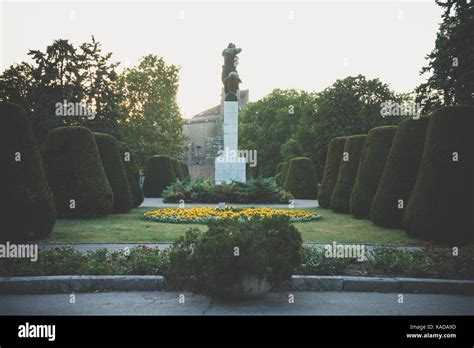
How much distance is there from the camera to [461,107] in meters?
11.8

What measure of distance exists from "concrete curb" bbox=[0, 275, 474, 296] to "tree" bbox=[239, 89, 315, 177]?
52433 millimetres

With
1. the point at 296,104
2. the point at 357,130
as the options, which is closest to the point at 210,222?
the point at 357,130

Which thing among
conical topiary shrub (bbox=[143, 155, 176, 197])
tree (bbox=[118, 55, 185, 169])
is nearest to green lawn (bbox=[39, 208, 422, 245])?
conical topiary shrub (bbox=[143, 155, 176, 197])

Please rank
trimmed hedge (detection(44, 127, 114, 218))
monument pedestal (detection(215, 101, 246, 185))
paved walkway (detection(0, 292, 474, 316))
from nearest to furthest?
paved walkway (detection(0, 292, 474, 316)) < trimmed hedge (detection(44, 127, 114, 218)) < monument pedestal (detection(215, 101, 246, 185))

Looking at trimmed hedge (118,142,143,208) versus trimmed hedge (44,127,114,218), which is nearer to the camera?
trimmed hedge (44,127,114,218)

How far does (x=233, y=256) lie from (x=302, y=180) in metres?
26.9

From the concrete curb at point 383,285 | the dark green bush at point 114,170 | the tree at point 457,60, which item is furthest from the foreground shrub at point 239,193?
the concrete curb at point 383,285

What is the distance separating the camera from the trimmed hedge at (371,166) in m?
16.6

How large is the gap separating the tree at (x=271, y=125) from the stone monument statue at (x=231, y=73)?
28767mm

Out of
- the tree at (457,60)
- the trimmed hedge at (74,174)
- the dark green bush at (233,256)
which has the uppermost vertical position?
the tree at (457,60)

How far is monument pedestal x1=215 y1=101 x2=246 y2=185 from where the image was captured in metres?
28.8
